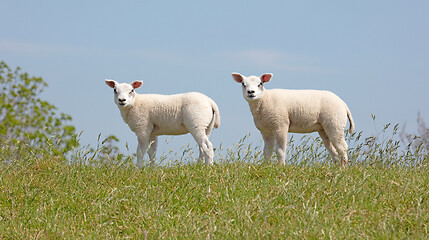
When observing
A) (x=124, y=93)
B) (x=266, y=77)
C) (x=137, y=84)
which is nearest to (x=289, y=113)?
(x=266, y=77)

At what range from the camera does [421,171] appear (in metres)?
7.27

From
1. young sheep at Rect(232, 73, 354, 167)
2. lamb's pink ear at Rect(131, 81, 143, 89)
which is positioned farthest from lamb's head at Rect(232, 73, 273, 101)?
lamb's pink ear at Rect(131, 81, 143, 89)

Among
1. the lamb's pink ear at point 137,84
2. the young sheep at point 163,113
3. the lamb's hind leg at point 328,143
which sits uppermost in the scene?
the lamb's pink ear at point 137,84

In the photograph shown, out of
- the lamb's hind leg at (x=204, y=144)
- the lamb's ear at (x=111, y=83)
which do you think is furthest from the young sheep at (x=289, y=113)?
the lamb's ear at (x=111, y=83)

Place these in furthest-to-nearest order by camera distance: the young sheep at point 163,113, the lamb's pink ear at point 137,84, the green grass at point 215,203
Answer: the lamb's pink ear at point 137,84
the young sheep at point 163,113
the green grass at point 215,203

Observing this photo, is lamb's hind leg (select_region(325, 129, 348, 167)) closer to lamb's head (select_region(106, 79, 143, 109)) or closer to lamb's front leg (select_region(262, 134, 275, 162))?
lamb's front leg (select_region(262, 134, 275, 162))

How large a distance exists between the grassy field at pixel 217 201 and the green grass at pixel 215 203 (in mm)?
13

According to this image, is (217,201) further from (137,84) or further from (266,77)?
A: (137,84)

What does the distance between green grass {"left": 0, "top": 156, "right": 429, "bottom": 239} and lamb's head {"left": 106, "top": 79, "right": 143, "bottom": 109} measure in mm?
2303

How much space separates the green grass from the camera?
4.84m

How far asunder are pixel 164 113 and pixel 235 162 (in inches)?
101

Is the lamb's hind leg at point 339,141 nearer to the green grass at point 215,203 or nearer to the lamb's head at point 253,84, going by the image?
the lamb's head at point 253,84

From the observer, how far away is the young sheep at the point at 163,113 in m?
9.45

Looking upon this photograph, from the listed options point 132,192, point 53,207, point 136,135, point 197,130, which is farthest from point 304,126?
point 53,207
